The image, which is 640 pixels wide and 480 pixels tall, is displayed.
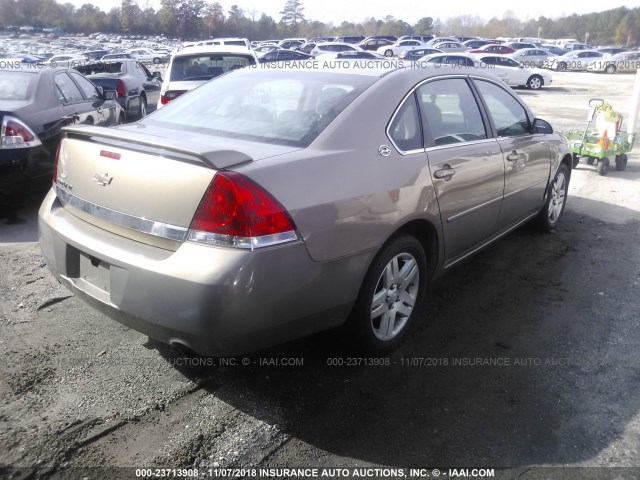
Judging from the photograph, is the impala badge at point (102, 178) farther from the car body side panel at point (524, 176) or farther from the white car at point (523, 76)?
the white car at point (523, 76)

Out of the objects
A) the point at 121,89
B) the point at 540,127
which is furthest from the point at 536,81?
the point at 540,127

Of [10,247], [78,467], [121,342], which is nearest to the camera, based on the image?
[78,467]

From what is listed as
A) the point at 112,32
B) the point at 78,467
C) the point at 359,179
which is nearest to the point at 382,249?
the point at 359,179

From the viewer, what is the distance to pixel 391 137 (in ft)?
10.2

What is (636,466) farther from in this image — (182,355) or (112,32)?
(112,32)

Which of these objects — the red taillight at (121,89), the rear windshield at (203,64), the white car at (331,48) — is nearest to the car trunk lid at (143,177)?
the rear windshield at (203,64)

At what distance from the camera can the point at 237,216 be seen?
237cm

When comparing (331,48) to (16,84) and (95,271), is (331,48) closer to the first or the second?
(16,84)

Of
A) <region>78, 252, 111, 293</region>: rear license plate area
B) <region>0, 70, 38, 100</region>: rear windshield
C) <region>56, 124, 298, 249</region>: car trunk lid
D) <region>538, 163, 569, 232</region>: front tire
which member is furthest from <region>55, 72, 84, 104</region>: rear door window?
<region>538, 163, 569, 232</region>: front tire

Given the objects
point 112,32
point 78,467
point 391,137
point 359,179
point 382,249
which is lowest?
point 78,467

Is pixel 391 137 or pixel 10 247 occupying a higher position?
pixel 391 137

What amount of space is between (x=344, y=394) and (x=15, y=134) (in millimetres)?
4478

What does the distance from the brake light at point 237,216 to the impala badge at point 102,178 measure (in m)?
0.61

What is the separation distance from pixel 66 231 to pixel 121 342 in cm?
82
